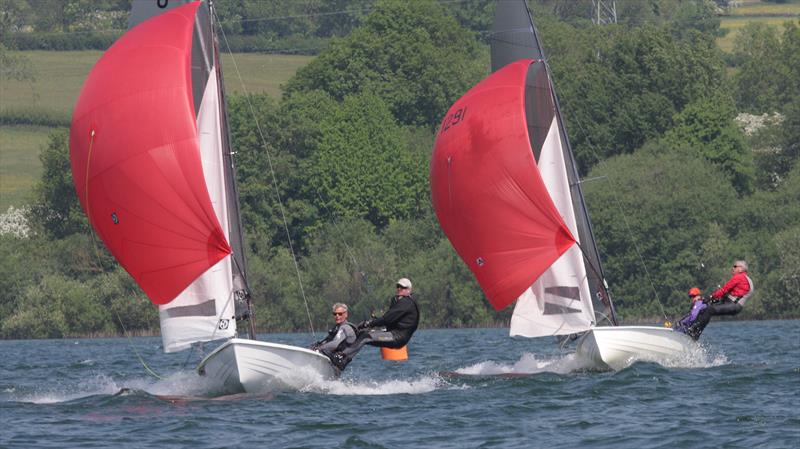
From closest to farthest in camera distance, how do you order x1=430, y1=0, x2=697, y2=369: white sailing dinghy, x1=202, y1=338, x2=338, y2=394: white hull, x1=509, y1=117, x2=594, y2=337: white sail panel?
x1=202, y1=338, x2=338, y2=394: white hull < x1=430, y1=0, x2=697, y2=369: white sailing dinghy < x1=509, y1=117, x2=594, y2=337: white sail panel

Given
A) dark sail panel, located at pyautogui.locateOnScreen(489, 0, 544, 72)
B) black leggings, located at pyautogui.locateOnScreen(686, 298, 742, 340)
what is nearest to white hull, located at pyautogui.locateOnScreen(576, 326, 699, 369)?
black leggings, located at pyautogui.locateOnScreen(686, 298, 742, 340)

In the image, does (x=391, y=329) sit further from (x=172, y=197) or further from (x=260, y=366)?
(x=172, y=197)

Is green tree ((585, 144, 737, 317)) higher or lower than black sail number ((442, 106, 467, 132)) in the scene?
lower

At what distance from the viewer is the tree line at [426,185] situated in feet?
212

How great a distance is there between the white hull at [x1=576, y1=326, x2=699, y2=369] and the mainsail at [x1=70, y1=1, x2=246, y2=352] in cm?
667

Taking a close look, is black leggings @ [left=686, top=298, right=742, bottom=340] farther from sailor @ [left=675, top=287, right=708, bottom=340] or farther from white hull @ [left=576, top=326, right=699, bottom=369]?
white hull @ [left=576, top=326, right=699, bottom=369]

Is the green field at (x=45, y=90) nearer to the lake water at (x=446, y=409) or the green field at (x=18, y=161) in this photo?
the green field at (x=18, y=161)

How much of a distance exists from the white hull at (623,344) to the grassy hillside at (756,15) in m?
104

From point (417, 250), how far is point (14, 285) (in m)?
16.2

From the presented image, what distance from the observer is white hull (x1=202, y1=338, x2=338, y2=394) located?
2589cm

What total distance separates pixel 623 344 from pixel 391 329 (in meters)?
5.08

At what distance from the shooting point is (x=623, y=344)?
30.2 metres

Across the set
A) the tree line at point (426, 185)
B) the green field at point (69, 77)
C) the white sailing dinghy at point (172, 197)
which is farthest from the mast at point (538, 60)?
the green field at point (69, 77)

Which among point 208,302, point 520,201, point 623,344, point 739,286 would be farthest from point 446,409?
point 739,286
